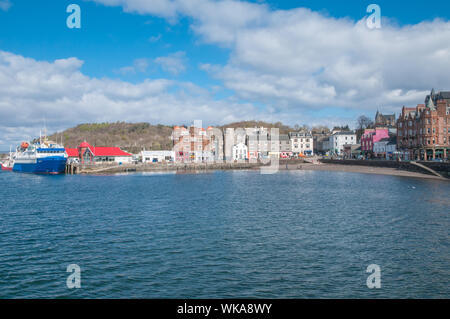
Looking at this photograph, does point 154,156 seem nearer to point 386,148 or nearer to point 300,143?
point 300,143

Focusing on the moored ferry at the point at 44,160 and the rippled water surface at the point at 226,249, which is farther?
the moored ferry at the point at 44,160

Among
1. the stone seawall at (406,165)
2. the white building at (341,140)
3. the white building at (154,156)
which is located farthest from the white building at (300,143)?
the white building at (154,156)

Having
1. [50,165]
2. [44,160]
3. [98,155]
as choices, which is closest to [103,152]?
[98,155]

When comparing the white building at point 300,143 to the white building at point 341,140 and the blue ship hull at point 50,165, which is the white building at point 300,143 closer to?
the white building at point 341,140

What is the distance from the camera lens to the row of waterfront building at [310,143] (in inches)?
3164

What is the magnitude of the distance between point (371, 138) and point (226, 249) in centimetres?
10727

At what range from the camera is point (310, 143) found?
470 ft

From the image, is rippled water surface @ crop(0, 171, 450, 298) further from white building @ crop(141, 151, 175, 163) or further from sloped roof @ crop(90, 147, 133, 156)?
white building @ crop(141, 151, 175, 163)

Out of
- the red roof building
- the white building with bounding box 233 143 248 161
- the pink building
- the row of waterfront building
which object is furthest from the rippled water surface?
the white building with bounding box 233 143 248 161

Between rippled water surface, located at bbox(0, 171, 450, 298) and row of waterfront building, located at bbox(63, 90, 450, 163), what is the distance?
5133 centimetres

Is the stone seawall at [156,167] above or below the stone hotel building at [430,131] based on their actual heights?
below

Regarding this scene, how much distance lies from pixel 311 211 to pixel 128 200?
67.8 feet
